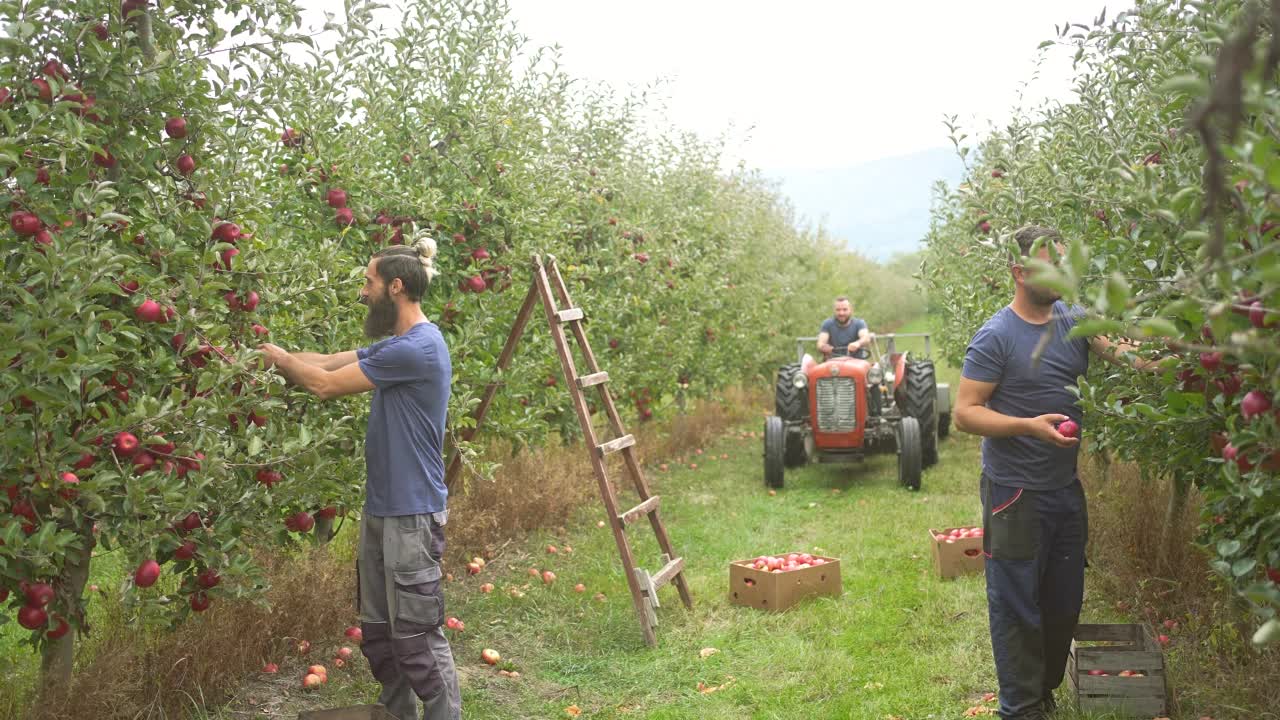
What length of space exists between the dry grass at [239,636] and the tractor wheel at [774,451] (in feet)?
10.6

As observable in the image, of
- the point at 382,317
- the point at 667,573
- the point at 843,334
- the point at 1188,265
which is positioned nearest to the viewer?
the point at 1188,265

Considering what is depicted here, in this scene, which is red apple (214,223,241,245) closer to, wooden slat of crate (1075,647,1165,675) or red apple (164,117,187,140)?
red apple (164,117,187,140)

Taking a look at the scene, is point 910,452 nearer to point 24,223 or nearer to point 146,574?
point 146,574

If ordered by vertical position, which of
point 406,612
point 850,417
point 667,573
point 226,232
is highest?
point 226,232

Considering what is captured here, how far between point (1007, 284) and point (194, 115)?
14.7 ft

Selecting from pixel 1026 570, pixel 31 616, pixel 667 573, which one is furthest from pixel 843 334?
pixel 31 616

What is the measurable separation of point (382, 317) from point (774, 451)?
680 centimetres

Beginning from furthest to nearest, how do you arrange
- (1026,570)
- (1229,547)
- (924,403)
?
(924,403)
(1026,570)
(1229,547)

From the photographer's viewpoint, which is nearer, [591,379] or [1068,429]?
[1068,429]

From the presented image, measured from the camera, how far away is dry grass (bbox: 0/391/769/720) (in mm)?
3986

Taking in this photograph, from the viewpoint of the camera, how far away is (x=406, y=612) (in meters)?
3.97

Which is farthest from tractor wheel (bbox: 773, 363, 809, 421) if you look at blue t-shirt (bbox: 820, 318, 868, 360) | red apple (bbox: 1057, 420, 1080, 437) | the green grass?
red apple (bbox: 1057, 420, 1080, 437)

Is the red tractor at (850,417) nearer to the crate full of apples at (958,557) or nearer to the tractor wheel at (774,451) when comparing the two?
the tractor wheel at (774,451)

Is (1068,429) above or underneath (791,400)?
above
